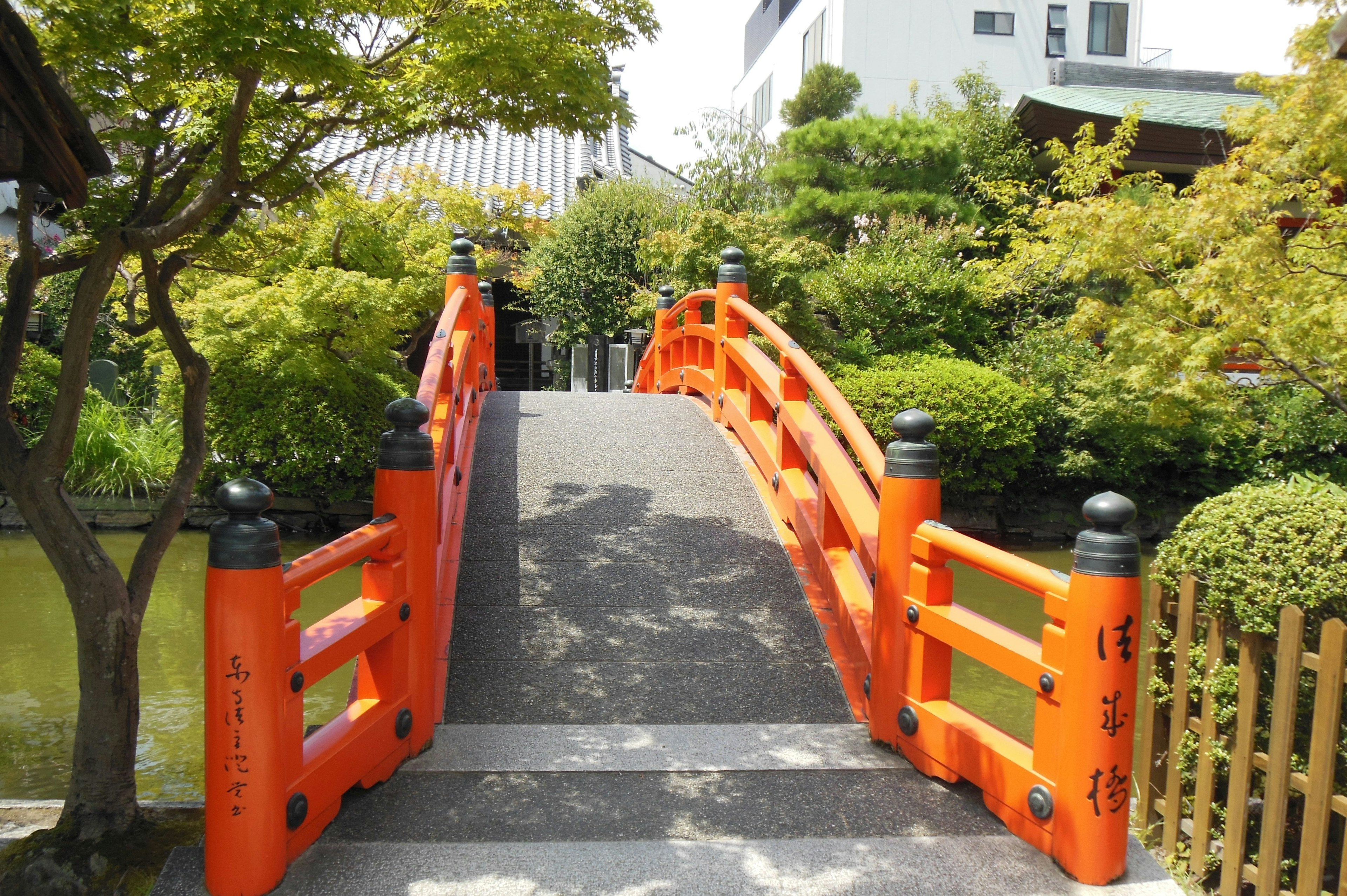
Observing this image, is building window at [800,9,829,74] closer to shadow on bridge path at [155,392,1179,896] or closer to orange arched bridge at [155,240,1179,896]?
shadow on bridge path at [155,392,1179,896]

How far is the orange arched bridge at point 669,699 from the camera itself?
8.46ft

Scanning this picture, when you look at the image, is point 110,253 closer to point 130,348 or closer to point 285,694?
point 285,694

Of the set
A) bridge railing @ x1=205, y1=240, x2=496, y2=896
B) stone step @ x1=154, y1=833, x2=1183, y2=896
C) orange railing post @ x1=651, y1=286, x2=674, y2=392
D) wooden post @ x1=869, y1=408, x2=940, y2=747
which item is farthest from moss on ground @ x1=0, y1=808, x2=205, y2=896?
orange railing post @ x1=651, y1=286, x2=674, y2=392

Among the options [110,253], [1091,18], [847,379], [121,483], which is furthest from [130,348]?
[1091,18]

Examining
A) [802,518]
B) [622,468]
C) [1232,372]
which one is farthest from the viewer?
[1232,372]

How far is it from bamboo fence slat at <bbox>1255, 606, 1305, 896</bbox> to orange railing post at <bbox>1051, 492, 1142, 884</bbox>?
0.47 metres

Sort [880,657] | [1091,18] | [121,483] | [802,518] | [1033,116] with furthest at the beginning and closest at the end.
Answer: [1091,18] → [1033,116] → [121,483] → [802,518] → [880,657]

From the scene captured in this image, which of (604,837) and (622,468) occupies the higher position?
(622,468)

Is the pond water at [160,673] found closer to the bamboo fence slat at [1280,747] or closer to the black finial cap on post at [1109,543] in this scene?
the bamboo fence slat at [1280,747]

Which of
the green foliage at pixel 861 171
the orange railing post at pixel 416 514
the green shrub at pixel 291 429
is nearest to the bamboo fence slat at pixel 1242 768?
the orange railing post at pixel 416 514

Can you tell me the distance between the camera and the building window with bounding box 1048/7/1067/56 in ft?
67.6

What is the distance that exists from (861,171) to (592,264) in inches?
169

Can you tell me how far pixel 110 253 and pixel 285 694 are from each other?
1.74 m

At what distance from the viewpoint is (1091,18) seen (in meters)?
20.9
